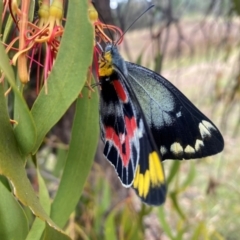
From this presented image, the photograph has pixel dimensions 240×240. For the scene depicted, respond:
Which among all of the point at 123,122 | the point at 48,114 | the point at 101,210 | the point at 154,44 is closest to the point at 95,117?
the point at 123,122

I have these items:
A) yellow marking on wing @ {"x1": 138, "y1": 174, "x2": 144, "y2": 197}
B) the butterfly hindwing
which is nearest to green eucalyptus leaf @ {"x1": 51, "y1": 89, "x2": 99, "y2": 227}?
the butterfly hindwing

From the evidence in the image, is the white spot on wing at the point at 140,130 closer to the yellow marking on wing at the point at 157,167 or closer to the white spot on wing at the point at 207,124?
the yellow marking on wing at the point at 157,167

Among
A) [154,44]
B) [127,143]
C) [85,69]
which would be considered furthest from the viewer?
[154,44]

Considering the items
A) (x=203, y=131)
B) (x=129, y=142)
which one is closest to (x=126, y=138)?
(x=129, y=142)

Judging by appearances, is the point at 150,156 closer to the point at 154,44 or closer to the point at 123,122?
the point at 123,122

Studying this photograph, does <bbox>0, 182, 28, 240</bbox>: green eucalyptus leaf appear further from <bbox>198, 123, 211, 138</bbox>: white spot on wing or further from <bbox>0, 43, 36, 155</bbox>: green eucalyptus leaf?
<bbox>198, 123, 211, 138</bbox>: white spot on wing

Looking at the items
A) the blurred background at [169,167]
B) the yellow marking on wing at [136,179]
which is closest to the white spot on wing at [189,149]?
the yellow marking on wing at [136,179]
